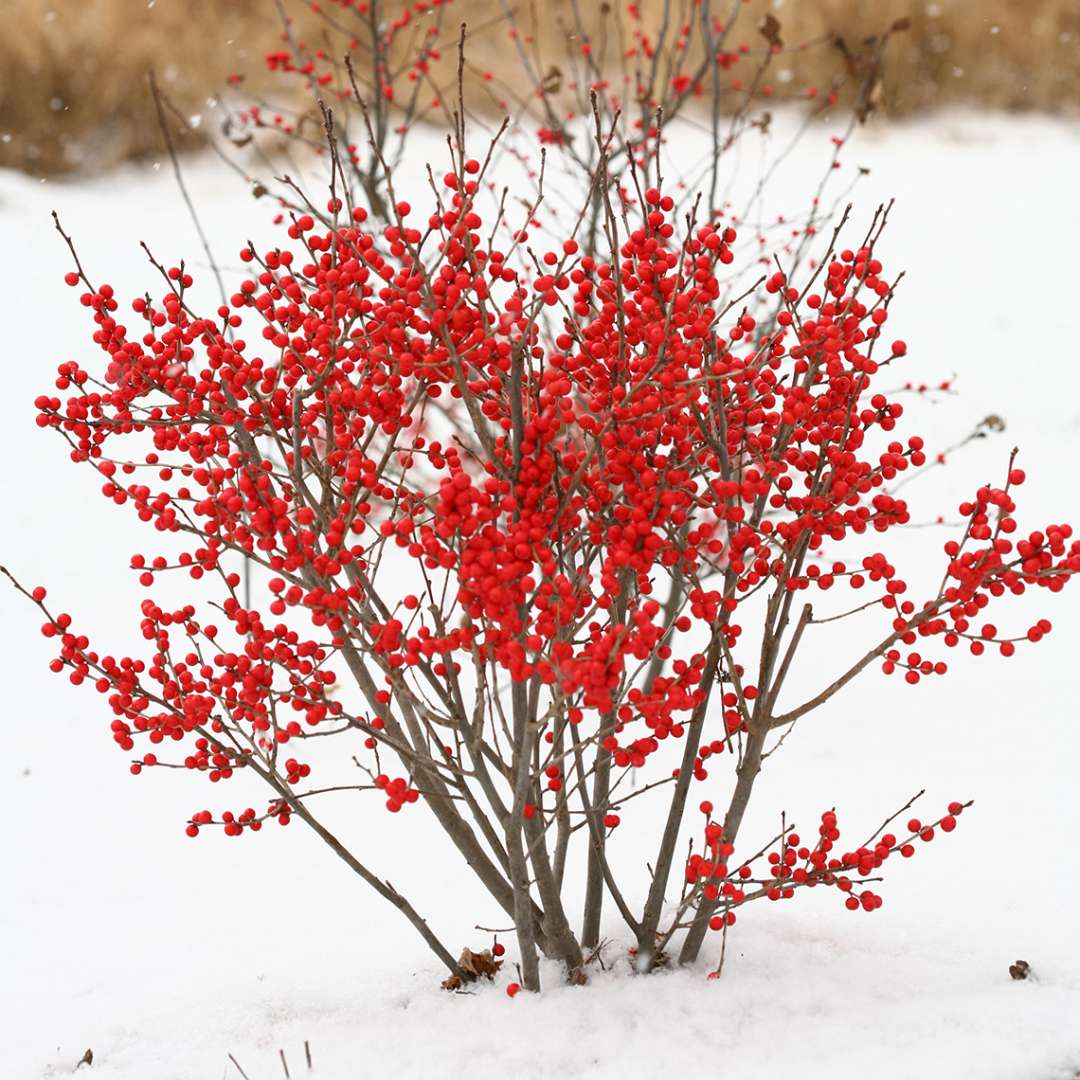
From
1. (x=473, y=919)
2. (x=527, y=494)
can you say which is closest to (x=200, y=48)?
(x=473, y=919)

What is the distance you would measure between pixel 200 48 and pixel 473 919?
8872mm

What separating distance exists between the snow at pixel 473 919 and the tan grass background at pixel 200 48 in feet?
11.9

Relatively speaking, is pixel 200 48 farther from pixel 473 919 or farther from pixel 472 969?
pixel 472 969

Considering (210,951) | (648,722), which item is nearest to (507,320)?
(648,722)

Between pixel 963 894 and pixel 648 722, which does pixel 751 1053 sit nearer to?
pixel 648 722

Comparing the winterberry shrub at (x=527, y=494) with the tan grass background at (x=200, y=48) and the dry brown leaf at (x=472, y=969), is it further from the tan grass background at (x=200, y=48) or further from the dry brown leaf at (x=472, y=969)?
the tan grass background at (x=200, y=48)

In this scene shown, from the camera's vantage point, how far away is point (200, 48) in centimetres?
969

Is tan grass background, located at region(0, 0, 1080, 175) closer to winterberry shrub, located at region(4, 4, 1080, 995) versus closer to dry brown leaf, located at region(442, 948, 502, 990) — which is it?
winterberry shrub, located at region(4, 4, 1080, 995)

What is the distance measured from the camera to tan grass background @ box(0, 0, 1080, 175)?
9.45 metres

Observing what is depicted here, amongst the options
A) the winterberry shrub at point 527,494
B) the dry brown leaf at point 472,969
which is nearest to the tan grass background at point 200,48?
the winterberry shrub at point 527,494

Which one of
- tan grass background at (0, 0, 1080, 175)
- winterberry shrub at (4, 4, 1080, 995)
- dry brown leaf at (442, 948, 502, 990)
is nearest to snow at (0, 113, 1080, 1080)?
dry brown leaf at (442, 948, 502, 990)

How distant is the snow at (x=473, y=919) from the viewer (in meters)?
2.62

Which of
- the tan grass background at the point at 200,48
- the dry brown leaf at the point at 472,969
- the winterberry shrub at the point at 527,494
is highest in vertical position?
the tan grass background at the point at 200,48

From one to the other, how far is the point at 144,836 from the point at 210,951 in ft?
2.98
